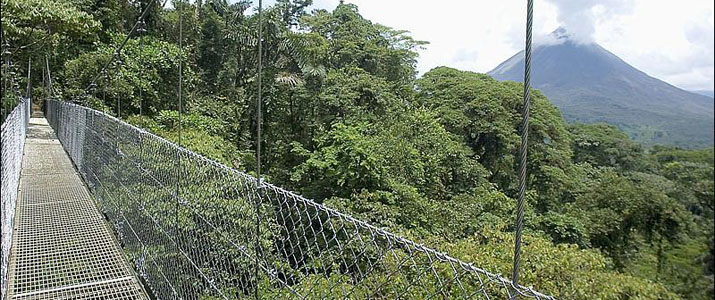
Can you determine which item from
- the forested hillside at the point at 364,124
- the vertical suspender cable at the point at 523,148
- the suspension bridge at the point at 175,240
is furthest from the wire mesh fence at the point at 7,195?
the forested hillside at the point at 364,124

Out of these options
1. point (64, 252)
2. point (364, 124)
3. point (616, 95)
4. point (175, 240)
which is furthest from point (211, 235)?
point (364, 124)

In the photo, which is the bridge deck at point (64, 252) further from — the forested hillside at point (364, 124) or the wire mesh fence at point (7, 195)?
the forested hillside at point (364, 124)

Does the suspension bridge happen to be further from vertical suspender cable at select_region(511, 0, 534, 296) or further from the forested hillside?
the forested hillside

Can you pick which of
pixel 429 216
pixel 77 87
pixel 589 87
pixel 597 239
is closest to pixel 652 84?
pixel 589 87

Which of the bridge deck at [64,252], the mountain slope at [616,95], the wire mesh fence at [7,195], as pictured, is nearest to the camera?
the mountain slope at [616,95]

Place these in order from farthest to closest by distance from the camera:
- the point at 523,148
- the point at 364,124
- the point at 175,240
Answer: the point at 364,124 → the point at 175,240 → the point at 523,148

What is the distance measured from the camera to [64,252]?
183cm

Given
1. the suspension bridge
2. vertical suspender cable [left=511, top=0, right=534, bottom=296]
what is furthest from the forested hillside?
vertical suspender cable [left=511, top=0, right=534, bottom=296]

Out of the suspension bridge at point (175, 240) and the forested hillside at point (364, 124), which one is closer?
the suspension bridge at point (175, 240)

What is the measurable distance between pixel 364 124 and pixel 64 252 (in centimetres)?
677

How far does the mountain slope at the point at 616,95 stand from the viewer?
1.74 feet

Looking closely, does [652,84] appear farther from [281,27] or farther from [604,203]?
[281,27]

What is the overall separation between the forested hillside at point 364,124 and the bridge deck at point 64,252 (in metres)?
2.87

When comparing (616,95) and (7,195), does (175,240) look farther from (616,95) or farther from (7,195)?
(616,95)
